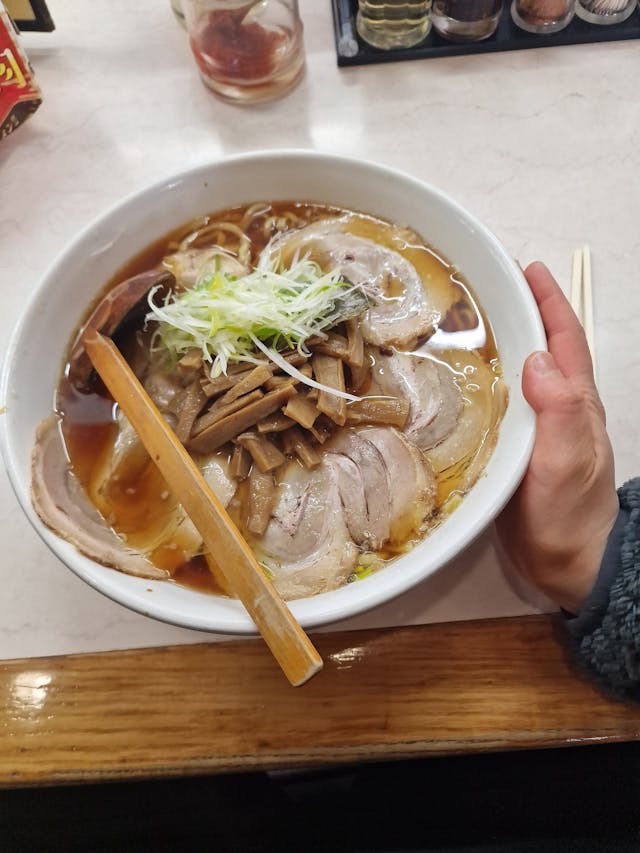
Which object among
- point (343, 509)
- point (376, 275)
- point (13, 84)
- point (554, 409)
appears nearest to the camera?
point (554, 409)

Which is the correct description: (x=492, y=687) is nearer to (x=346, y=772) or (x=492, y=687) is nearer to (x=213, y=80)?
(x=346, y=772)

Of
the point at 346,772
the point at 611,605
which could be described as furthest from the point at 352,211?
→ the point at 346,772

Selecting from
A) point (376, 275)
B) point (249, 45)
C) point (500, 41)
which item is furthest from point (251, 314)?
point (500, 41)

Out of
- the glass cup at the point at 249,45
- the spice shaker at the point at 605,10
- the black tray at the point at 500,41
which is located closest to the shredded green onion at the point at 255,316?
the glass cup at the point at 249,45

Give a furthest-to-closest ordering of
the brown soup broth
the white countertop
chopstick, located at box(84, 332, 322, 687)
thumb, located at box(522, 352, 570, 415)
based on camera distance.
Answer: the white countertop < the brown soup broth < thumb, located at box(522, 352, 570, 415) < chopstick, located at box(84, 332, 322, 687)

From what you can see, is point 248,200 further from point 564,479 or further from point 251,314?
point 564,479

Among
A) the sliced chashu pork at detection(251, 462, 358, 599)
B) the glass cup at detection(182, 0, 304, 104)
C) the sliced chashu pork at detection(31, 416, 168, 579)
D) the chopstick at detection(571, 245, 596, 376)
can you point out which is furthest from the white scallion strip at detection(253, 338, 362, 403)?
the glass cup at detection(182, 0, 304, 104)

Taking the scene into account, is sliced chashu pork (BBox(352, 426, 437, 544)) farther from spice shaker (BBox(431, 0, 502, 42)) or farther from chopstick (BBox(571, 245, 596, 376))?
spice shaker (BBox(431, 0, 502, 42))
